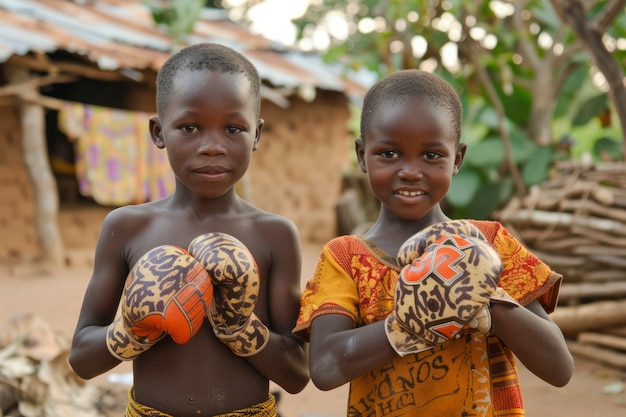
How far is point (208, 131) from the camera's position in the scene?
1.59 m

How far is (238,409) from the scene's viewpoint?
162 cm

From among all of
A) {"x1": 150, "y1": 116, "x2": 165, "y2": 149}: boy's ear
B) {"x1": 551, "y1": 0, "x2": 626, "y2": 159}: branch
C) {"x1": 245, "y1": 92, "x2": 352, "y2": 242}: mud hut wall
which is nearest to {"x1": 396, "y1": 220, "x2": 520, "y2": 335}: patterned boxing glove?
{"x1": 150, "y1": 116, "x2": 165, "y2": 149}: boy's ear

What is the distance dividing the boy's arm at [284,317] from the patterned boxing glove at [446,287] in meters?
0.39

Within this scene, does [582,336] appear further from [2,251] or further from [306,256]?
[2,251]

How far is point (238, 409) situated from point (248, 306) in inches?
10.4

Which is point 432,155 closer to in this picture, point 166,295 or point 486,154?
point 166,295

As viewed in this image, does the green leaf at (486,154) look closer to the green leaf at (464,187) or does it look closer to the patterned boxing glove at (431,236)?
the green leaf at (464,187)

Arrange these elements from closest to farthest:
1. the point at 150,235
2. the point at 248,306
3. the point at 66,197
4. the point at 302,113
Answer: the point at 248,306
the point at 150,235
the point at 66,197
the point at 302,113

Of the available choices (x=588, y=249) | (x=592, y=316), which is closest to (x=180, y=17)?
(x=588, y=249)

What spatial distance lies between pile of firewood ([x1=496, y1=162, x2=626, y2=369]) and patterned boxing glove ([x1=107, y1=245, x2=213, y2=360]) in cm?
315

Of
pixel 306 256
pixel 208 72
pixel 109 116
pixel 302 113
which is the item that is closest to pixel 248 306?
pixel 208 72

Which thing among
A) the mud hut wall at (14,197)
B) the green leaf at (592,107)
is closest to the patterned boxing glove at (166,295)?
the green leaf at (592,107)

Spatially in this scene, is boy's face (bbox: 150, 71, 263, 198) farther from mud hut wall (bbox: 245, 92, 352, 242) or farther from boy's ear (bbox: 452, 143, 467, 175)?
mud hut wall (bbox: 245, 92, 352, 242)

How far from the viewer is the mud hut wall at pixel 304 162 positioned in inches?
375
